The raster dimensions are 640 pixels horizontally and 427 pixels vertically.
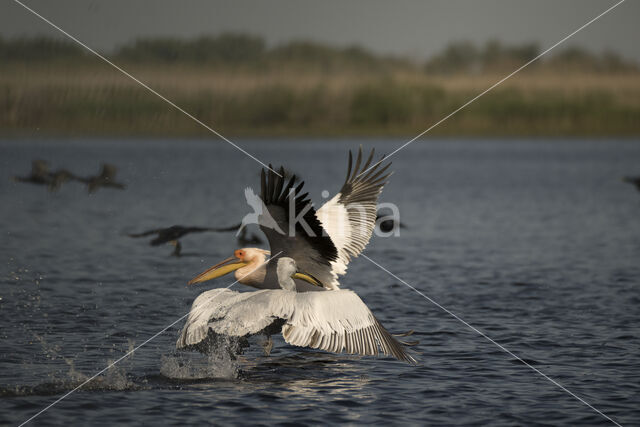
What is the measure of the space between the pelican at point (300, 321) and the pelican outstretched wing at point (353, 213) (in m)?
1.89

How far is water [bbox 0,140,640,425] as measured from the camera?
7449 millimetres

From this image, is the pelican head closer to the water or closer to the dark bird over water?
the water

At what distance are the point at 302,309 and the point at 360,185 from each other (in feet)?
10.0

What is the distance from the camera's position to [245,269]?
9617 millimetres

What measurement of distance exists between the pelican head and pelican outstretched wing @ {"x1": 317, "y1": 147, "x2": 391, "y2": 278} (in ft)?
3.66

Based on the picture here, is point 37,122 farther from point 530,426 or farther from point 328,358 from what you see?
point 530,426

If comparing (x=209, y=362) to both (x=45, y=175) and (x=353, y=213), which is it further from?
(x=45, y=175)

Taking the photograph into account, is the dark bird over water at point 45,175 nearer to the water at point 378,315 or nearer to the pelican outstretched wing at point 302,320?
the water at point 378,315

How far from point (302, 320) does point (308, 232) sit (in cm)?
115

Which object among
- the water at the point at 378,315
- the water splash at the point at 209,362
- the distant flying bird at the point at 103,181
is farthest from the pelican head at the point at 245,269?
the distant flying bird at the point at 103,181

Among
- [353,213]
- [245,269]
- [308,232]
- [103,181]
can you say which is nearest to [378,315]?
[353,213]

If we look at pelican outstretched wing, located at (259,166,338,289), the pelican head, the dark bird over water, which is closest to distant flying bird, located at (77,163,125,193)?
the dark bird over water

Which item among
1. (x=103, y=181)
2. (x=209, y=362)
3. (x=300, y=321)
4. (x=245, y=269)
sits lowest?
(x=209, y=362)

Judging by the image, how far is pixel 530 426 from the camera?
7.03 m
